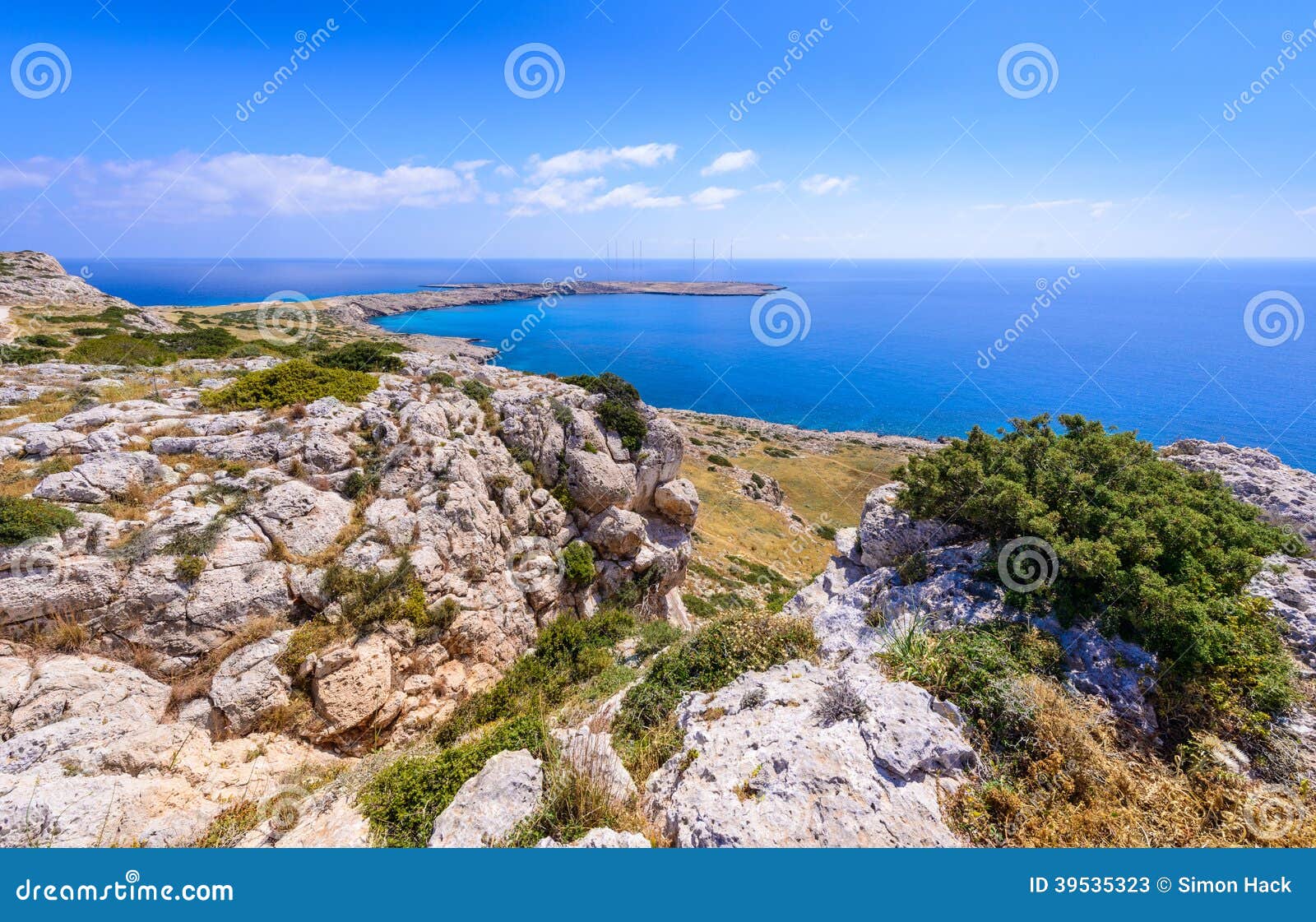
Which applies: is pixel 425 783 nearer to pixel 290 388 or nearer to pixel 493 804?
pixel 493 804

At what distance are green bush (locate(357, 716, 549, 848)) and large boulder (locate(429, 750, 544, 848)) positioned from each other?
32cm

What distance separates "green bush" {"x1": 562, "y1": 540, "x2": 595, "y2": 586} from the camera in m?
15.3

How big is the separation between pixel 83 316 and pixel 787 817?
48524mm

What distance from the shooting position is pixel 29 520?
8.62 metres

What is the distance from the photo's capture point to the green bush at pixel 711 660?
8086mm

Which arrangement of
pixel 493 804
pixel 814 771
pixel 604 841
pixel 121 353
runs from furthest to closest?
pixel 121 353
pixel 814 771
pixel 493 804
pixel 604 841

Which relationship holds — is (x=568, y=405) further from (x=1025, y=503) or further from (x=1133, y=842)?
(x=1133, y=842)

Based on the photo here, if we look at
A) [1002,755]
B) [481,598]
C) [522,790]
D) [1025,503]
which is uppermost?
[1025,503]

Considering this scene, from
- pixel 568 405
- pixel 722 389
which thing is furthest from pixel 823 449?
pixel 568 405

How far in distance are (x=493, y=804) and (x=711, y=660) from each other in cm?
436

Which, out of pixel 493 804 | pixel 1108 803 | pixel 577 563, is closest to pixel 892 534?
pixel 1108 803

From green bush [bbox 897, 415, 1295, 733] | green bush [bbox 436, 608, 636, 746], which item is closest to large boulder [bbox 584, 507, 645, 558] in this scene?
green bush [bbox 436, 608, 636, 746]

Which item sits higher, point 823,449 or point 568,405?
point 568,405

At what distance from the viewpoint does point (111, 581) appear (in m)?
8.63
